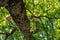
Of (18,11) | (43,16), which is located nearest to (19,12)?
(18,11)

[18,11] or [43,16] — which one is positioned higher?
[18,11]

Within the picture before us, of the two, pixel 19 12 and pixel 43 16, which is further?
pixel 43 16

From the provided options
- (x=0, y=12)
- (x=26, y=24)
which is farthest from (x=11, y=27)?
(x=26, y=24)

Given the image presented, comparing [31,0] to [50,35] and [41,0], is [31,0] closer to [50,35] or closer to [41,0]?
[41,0]

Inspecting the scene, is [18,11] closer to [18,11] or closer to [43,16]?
[18,11]

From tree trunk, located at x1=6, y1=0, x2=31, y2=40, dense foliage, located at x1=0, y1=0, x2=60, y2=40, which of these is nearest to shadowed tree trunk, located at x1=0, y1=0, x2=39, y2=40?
tree trunk, located at x1=6, y1=0, x2=31, y2=40

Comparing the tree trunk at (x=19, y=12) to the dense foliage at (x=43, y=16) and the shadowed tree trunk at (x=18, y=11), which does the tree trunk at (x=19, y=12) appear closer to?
the shadowed tree trunk at (x=18, y=11)

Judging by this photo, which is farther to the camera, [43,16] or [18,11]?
[43,16]

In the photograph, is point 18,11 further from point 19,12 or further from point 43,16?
point 43,16

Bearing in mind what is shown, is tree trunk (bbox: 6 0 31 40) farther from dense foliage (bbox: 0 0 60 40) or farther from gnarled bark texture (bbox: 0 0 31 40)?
dense foliage (bbox: 0 0 60 40)

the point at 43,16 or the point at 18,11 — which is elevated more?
the point at 18,11

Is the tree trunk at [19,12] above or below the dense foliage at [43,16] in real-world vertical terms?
above

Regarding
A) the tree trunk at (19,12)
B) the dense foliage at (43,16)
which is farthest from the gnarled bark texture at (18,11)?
the dense foliage at (43,16)

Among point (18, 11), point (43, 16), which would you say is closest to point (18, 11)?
point (18, 11)
